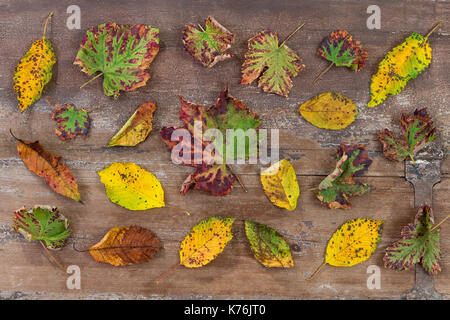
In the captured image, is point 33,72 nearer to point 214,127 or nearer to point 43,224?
point 43,224

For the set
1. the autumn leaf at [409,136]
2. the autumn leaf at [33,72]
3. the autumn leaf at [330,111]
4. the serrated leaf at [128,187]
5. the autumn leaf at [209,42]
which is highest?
A: the autumn leaf at [209,42]

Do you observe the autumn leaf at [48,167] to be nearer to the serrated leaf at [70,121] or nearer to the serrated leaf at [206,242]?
the serrated leaf at [70,121]

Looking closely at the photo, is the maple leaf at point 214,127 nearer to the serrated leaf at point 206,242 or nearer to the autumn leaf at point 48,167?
the serrated leaf at point 206,242

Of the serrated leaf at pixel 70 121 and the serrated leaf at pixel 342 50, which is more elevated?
the serrated leaf at pixel 342 50

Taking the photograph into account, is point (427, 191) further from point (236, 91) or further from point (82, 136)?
point (82, 136)

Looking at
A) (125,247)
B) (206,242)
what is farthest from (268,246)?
(125,247)

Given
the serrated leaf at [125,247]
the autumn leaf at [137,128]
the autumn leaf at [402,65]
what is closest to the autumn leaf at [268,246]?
the serrated leaf at [125,247]
